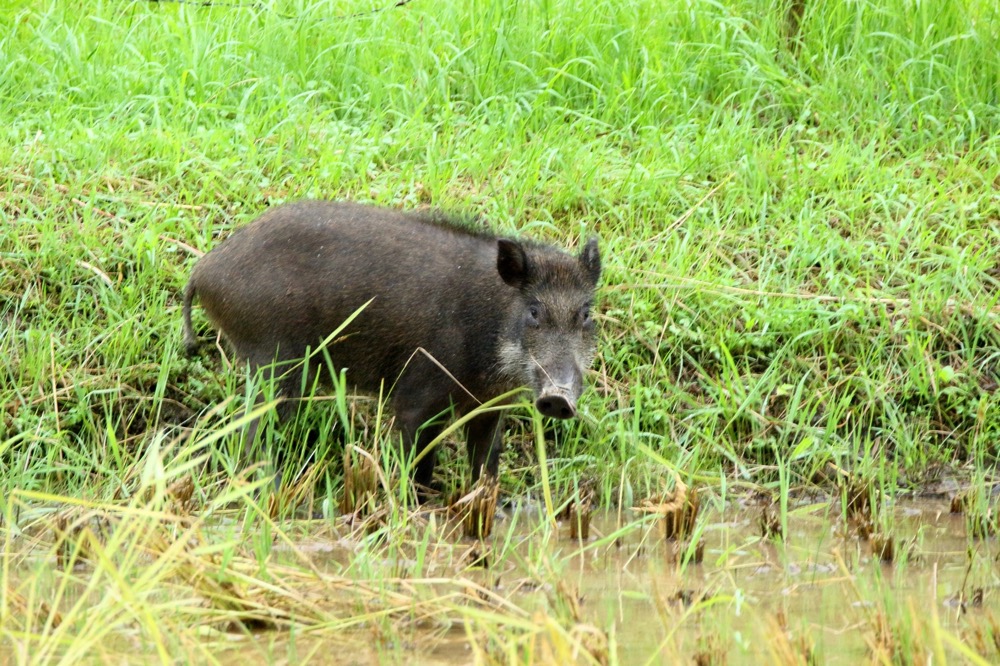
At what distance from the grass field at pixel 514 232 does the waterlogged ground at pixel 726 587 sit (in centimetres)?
4

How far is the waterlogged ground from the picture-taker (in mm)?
3699

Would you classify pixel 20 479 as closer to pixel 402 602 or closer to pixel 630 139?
pixel 402 602

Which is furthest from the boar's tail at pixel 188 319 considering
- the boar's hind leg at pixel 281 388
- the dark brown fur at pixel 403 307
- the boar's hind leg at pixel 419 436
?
the boar's hind leg at pixel 419 436

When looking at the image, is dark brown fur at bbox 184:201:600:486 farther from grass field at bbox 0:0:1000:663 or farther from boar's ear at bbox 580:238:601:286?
grass field at bbox 0:0:1000:663

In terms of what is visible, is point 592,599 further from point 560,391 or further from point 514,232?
point 514,232

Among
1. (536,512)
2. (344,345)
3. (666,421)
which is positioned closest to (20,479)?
(344,345)

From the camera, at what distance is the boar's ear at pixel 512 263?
18.2 feet

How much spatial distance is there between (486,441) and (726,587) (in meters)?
1.57

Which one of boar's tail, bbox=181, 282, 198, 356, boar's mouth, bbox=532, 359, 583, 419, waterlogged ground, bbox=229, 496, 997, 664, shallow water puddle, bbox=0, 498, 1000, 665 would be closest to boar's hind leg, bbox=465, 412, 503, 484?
waterlogged ground, bbox=229, 496, 997, 664

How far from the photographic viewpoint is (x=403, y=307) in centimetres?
579

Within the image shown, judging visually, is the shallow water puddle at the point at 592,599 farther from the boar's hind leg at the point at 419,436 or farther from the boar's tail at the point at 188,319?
the boar's tail at the point at 188,319

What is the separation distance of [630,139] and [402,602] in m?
4.38

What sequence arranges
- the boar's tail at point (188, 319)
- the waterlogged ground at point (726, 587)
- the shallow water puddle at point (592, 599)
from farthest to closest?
1. the boar's tail at point (188, 319)
2. the waterlogged ground at point (726, 587)
3. the shallow water puddle at point (592, 599)

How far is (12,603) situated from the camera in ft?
12.3
